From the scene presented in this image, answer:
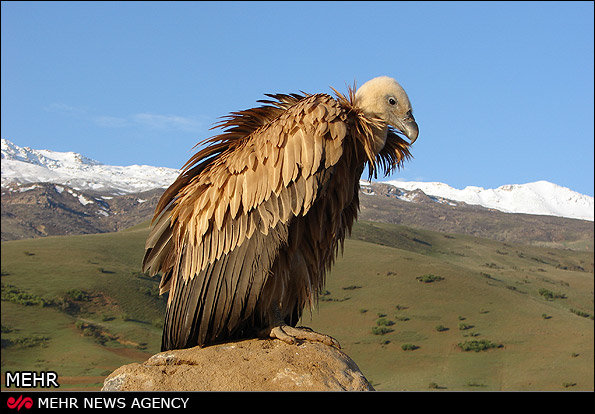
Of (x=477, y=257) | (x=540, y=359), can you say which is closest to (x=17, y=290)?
(x=540, y=359)

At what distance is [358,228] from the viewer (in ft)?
275

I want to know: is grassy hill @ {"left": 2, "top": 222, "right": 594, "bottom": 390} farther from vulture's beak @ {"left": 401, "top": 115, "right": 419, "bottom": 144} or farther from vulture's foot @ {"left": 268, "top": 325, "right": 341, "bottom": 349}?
vulture's beak @ {"left": 401, "top": 115, "right": 419, "bottom": 144}

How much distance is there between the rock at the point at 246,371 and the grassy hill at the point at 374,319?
23.5 metres

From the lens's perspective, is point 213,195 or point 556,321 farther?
point 556,321

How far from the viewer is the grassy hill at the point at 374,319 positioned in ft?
119

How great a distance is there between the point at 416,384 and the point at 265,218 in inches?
1197

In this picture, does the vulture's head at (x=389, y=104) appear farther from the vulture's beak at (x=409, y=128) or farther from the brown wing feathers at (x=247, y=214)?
the brown wing feathers at (x=247, y=214)

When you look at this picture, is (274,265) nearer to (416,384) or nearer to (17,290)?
(416,384)

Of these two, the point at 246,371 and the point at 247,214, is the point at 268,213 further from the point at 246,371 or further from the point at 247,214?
the point at 246,371

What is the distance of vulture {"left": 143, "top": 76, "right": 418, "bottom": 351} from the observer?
6.73 meters

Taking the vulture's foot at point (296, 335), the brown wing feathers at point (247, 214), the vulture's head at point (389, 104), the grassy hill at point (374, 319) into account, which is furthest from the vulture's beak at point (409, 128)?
the grassy hill at point (374, 319)
